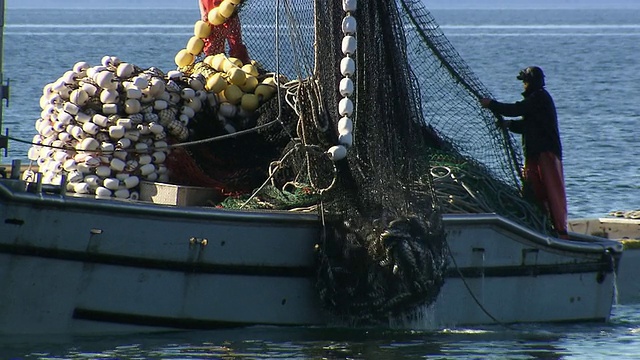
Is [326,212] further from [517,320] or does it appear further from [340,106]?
[517,320]

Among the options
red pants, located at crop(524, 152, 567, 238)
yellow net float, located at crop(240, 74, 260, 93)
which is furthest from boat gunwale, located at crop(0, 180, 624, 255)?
yellow net float, located at crop(240, 74, 260, 93)

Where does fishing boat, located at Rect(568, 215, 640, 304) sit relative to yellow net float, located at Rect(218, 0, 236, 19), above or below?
below

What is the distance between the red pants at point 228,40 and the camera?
489 inches

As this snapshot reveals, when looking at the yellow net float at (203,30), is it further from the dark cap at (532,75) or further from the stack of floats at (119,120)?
the dark cap at (532,75)

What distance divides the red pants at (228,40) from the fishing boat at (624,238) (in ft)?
11.4

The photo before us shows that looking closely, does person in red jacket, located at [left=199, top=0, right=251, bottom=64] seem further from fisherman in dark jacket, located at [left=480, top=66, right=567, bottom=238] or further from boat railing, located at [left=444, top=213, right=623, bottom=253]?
boat railing, located at [left=444, top=213, right=623, bottom=253]

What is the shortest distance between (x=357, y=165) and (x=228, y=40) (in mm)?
2232

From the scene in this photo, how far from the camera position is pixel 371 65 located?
35.3 ft

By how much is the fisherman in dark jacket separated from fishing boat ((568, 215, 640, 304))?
1.58 meters

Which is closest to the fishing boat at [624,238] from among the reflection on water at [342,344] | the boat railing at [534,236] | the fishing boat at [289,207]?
the boat railing at [534,236]

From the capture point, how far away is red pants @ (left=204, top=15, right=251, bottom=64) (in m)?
12.4

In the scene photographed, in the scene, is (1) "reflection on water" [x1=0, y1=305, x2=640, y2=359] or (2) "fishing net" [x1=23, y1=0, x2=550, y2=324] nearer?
(1) "reflection on water" [x1=0, y1=305, x2=640, y2=359]

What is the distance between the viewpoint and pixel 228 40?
12.5 meters

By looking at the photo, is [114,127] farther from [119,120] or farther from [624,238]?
[624,238]
